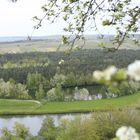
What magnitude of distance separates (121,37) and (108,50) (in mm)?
250

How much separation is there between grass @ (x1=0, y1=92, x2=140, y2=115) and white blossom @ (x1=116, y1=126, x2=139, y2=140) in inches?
2789

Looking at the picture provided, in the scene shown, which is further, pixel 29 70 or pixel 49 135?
pixel 29 70

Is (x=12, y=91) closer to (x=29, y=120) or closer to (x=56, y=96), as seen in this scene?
(x=56, y=96)

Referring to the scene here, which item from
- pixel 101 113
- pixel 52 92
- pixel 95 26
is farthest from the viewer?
pixel 52 92

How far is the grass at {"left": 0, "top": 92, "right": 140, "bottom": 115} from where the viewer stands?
2997 inches

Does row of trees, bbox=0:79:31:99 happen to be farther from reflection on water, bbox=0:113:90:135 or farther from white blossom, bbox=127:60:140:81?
white blossom, bbox=127:60:140:81

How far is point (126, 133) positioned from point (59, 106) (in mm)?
79210

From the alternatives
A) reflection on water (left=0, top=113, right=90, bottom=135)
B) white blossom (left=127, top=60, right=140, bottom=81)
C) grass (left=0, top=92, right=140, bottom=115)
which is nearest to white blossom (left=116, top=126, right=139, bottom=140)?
white blossom (left=127, top=60, right=140, bottom=81)

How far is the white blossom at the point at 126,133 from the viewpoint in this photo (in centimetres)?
202

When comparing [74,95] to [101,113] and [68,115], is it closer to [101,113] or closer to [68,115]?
[68,115]

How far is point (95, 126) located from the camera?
37875 mm

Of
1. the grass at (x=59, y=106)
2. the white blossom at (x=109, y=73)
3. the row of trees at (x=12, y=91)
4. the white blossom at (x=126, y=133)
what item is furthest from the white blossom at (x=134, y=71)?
the row of trees at (x=12, y=91)

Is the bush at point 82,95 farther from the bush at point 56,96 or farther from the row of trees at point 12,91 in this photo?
the row of trees at point 12,91

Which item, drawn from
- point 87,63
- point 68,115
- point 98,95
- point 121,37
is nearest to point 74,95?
point 98,95
